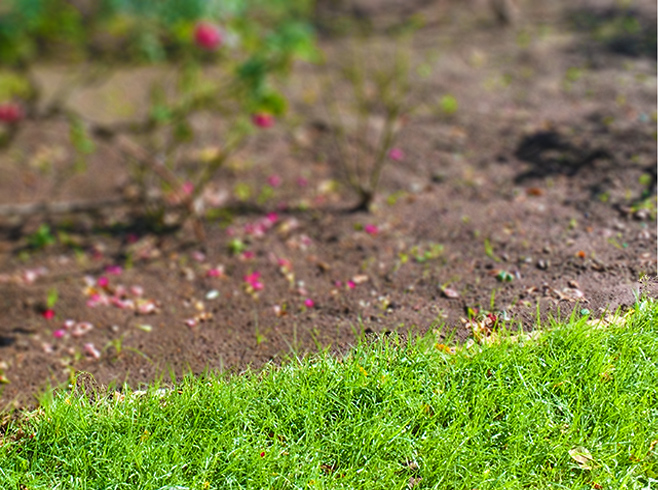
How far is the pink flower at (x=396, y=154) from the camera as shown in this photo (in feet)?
14.0

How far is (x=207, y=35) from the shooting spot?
4.54 meters

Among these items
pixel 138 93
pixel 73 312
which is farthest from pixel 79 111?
pixel 73 312

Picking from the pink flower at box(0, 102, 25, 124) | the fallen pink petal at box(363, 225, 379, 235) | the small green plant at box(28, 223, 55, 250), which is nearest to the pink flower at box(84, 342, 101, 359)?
the small green plant at box(28, 223, 55, 250)

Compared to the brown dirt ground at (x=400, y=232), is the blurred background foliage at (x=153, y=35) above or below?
above

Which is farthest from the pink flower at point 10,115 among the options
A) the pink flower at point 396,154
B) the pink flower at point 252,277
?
the pink flower at point 396,154

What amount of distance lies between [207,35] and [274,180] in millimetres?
1143

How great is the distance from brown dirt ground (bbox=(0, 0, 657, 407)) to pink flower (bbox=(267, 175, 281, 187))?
0.03 m

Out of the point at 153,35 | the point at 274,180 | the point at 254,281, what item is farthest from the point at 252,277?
Result: the point at 153,35

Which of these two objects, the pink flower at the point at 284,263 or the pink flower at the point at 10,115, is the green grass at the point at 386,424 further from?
the pink flower at the point at 10,115

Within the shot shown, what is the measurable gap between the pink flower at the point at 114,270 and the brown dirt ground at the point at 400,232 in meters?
0.06

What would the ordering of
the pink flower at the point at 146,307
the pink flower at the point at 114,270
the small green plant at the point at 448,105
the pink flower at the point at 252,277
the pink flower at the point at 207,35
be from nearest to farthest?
the pink flower at the point at 146,307 → the pink flower at the point at 252,277 → the pink flower at the point at 114,270 → the pink flower at the point at 207,35 → the small green plant at the point at 448,105

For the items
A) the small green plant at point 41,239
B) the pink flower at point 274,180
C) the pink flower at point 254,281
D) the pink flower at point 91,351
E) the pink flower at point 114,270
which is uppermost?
the pink flower at point 274,180

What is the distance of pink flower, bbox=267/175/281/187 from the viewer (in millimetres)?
4156

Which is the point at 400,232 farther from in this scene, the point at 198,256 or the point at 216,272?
the point at 198,256
